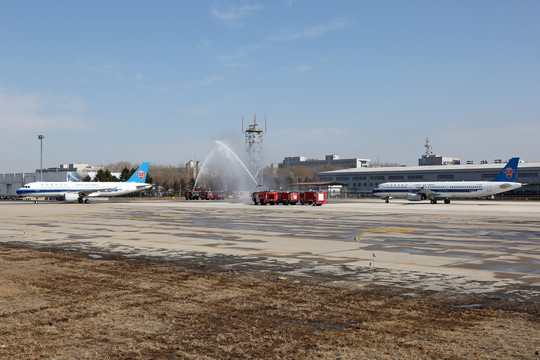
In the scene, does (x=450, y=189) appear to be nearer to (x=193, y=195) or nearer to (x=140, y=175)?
(x=193, y=195)

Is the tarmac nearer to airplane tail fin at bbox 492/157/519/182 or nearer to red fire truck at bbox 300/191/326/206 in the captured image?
red fire truck at bbox 300/191/326/206

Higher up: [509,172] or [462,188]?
[509,172]

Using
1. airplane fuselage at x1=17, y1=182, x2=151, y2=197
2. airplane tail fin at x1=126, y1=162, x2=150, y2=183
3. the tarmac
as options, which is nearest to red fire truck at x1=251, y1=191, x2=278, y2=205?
airplane fuselage at x1=17, y1=182, x2=151, y2=197

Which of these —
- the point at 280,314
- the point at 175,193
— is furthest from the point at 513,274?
the point at 175,193

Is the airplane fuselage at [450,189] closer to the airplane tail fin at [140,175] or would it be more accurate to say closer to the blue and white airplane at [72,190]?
the airplane tail fin at [140,175]

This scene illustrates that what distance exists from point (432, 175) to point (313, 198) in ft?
282

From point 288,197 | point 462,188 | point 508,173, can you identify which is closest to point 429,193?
point 462,188

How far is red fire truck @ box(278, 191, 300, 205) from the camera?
2936 inches

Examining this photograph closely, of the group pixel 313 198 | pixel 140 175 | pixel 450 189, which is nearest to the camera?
pixel 313 198

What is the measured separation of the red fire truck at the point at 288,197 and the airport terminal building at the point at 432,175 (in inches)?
2627

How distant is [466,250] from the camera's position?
2114 centimetres

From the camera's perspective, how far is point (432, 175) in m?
147

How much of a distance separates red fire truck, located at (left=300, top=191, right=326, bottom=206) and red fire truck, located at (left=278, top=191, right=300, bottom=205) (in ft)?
3.96

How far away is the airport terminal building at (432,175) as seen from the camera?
429ft
